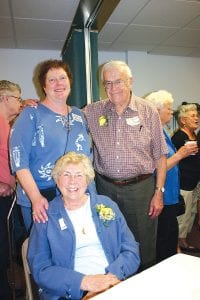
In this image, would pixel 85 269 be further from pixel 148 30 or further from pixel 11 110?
pixel 148 30

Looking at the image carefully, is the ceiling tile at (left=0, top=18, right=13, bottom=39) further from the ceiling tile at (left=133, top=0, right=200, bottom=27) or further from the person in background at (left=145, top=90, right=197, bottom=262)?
the person in background at (left=145, top=90, right=197, bottom=262)

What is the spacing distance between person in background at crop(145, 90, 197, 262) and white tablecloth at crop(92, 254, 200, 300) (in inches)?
53.3

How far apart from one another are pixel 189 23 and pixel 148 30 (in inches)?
20.0

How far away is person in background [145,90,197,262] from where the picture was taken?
95.9 inches

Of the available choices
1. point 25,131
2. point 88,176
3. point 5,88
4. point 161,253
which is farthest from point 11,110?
point 161,253

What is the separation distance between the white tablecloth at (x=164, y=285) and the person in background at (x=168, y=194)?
4.45 ft

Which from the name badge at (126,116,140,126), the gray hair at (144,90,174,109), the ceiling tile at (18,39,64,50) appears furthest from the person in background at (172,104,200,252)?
the ceiling tile at (18,39,64,50)

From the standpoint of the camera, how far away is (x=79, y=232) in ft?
5.12

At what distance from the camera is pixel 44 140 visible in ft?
5.77

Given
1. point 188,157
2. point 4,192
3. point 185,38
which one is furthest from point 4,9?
point 188,157

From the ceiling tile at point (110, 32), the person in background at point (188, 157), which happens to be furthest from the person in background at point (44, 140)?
the ceiling tile at point (110, 32)

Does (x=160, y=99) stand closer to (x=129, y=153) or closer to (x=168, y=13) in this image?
(x=129, y=153)

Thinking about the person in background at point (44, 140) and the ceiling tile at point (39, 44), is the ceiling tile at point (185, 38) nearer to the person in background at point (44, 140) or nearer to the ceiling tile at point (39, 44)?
the ceiling tile at point (39, 44)

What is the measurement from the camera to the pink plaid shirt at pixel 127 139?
6.61 feet
